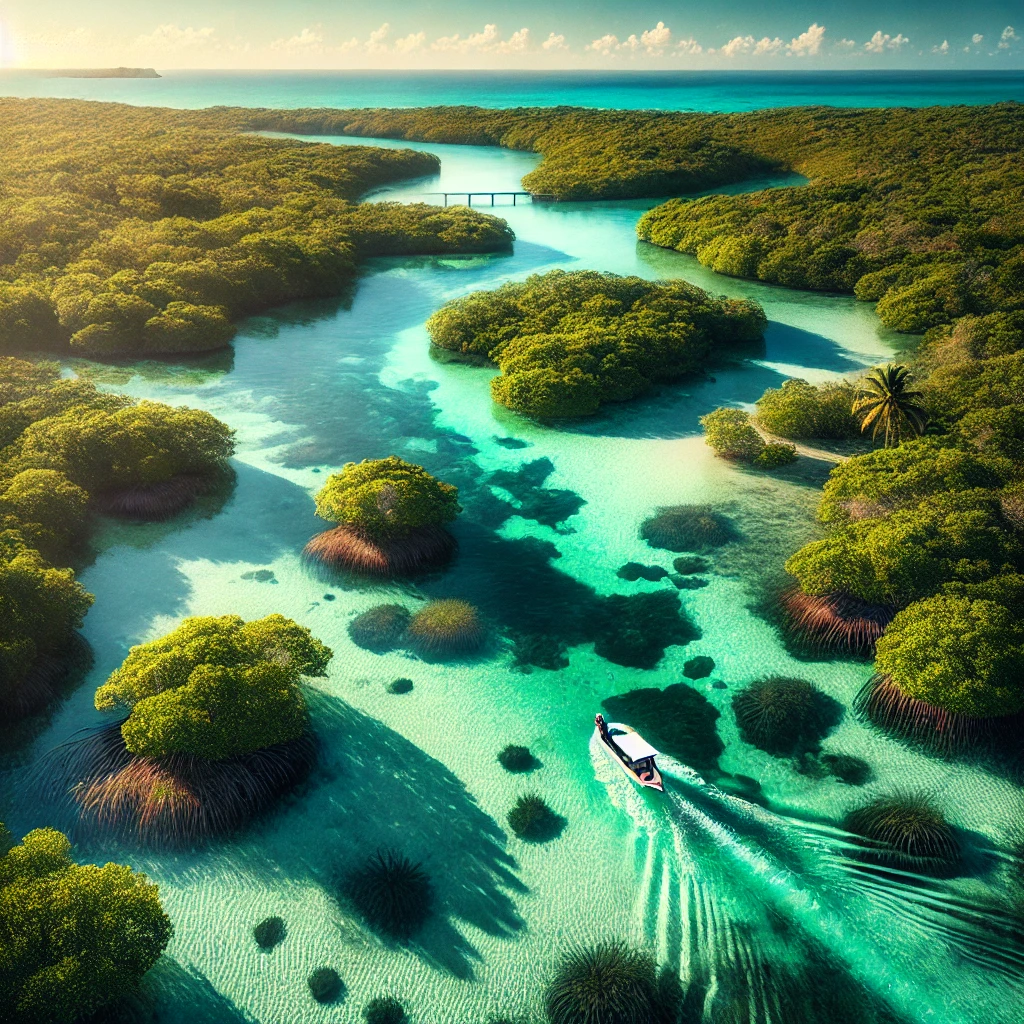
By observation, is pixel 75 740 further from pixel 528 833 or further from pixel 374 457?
pixel 374 457

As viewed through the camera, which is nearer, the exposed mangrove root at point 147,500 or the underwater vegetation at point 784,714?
the underwater vegetation at point 784,714

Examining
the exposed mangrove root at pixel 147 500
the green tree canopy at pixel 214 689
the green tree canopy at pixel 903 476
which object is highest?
the green tree canopy at pixel 903 476

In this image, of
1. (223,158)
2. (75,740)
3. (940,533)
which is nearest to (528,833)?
(75,740)

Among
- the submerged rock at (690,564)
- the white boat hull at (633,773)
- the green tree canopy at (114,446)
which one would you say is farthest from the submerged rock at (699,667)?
the green tree canopy at (114,446)

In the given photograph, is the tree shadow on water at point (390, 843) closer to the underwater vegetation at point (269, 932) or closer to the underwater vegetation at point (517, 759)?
the underwater vegetation at point (269, 932)

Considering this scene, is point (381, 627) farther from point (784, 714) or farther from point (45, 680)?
point (784, 714)

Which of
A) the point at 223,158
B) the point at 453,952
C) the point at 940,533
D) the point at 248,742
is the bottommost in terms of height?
the point at 453,952

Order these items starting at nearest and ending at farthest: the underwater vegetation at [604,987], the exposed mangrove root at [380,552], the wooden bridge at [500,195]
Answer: the underwater vegetation at [604,987] < the exposed mangrove root at [380,552] < the wooden bridge at [500,195]
